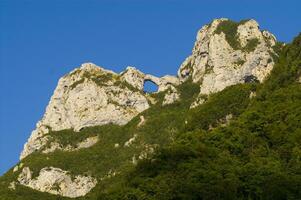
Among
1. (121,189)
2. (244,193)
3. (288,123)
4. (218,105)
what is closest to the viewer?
(244,193)

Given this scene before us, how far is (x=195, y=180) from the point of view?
127 m

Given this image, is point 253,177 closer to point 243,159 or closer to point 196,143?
point 243,159

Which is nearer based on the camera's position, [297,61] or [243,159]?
[243,159]

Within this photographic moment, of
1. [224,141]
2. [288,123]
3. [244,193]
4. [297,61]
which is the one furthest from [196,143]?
[297,61]

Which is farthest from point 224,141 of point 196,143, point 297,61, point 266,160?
point 297,61

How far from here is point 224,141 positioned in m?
149

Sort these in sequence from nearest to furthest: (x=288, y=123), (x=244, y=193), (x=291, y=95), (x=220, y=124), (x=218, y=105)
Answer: (x=244, y=193), (x=288, y=123), (x=291, y=95), (x=220, y=124), (x=218, y=105)

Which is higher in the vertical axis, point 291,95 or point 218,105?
point 218,105

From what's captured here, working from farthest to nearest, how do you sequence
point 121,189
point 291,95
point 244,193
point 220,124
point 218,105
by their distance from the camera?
point 218,105 → point 220,124 → point 291,95 → point 121,189 → point 244,193

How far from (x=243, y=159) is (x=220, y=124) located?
131 ft

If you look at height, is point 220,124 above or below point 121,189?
above

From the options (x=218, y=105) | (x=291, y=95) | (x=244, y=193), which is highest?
(x=218, y=105)

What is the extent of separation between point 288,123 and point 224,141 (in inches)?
505

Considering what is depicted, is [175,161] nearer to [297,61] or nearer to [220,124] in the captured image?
[220,124]
